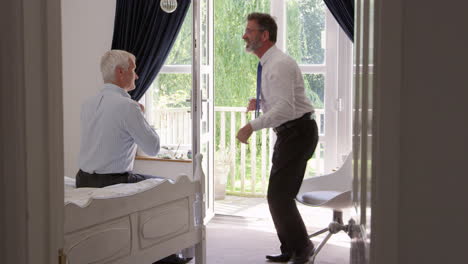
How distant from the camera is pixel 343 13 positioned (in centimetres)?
494

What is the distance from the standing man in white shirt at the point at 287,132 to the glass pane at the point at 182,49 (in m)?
1.94

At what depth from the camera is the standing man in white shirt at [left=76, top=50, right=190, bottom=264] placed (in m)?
3.31

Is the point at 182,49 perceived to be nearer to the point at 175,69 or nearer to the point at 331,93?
the point at 175,69

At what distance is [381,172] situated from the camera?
853mm

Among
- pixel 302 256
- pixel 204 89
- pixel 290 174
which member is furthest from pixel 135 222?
pixel 204 89

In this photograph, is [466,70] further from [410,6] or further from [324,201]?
[324,201]

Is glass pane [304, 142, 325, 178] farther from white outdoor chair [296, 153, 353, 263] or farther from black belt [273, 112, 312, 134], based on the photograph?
black belt [273, 112, 312, 134]

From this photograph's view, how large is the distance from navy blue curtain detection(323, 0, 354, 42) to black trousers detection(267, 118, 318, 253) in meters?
1.40

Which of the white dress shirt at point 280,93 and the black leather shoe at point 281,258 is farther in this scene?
the black leather shoe at point 281,258

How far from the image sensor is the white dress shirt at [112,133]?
3.31 m

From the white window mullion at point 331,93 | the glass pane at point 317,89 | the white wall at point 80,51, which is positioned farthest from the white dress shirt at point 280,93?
the white wall at point 80,51

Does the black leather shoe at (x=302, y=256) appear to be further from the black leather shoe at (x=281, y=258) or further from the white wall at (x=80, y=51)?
the white wall at (x=80, y=51)

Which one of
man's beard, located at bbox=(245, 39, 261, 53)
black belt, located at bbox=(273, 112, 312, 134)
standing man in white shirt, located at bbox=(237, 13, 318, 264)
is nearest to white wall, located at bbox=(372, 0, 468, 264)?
standing man in white shirt, located at bbox=(237, 13, 318, 264)

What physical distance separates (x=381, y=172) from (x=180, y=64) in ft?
16.8
